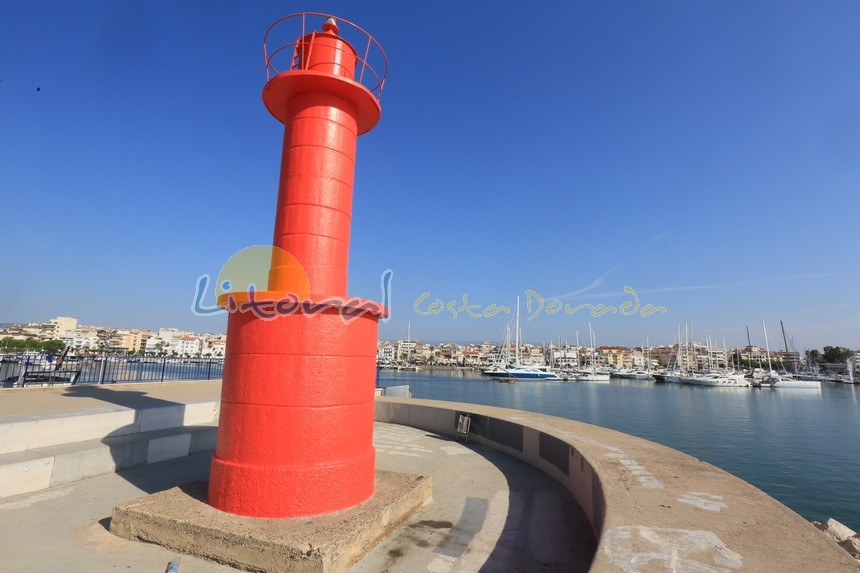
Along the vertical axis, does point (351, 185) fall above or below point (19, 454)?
above

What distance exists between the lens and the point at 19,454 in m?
7.33

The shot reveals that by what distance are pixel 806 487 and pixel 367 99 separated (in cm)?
2362

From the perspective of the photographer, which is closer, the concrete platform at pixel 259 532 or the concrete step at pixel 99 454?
the concrete platform at pixel 259 532

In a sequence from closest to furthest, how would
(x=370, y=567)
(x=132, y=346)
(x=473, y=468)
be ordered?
(x=370, y=567)
(x=473, y=468)
(x=132, y=346)

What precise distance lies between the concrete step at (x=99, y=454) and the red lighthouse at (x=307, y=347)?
3.29 m

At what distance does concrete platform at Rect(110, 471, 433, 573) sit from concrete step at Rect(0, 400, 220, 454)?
134 inches

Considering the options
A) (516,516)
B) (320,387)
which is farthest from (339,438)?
(516,516)

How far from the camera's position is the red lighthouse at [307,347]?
19.6ft

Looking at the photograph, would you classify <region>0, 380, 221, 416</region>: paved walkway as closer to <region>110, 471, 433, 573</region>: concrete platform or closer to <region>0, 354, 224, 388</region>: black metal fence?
<region>0, 354, 224, 388</region>: black metal fence

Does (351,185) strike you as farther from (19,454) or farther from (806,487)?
(806,487)

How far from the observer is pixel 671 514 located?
4727 millimetres

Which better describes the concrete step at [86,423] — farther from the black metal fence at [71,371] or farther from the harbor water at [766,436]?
the harbor water at [766,436]

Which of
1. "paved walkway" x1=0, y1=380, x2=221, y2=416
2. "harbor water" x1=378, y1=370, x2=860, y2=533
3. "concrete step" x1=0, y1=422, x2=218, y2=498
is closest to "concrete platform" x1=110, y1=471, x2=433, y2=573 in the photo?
"concrete step" x1=0, y1=422, x2=218, y2=498

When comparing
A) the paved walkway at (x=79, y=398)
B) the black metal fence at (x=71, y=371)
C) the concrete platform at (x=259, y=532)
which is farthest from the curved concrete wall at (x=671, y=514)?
the black metal fence at (x=71, y=371)
